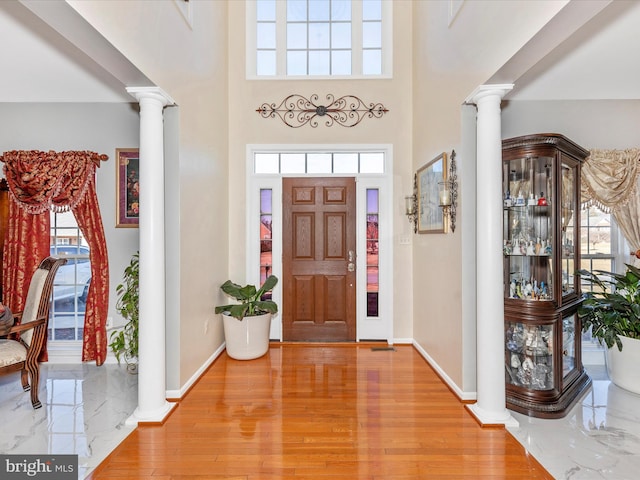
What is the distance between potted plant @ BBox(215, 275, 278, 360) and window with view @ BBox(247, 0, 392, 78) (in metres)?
2.70

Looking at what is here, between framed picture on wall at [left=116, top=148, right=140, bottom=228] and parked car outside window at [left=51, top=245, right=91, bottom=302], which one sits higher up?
framed picture on wall at [left=116, top=148, right=140, bottom=228]

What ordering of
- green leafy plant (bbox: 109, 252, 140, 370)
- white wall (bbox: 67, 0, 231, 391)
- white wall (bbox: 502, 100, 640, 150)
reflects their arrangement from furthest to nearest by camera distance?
white wall (bbox: 502, 100, 640, 150) → green leafy plant (bbox: 109, 252, 140, 370) → white wall (bbox: 67, 0, 231, 391)

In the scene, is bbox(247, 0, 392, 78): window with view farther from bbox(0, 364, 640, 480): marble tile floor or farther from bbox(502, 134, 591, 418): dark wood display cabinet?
bbox(0, 364, 640, 480): marble tile floor

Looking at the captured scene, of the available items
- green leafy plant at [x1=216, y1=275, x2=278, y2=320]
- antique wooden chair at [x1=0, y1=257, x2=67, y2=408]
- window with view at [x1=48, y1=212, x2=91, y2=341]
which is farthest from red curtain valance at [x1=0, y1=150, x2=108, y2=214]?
green leafy plant at [x1=216, y1=275, x2=278, y2=320]

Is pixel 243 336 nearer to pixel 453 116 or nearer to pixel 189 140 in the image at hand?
pixel 189 140

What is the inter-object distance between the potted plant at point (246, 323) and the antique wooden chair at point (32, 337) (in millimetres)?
1472

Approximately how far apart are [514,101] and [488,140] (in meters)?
1.53

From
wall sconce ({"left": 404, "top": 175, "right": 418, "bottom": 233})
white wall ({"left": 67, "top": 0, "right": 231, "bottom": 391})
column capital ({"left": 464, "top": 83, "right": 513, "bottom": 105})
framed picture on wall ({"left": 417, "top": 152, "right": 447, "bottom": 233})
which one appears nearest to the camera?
white wall ({"left": 67, "top": 0, "right": 231, "bottom": 391})

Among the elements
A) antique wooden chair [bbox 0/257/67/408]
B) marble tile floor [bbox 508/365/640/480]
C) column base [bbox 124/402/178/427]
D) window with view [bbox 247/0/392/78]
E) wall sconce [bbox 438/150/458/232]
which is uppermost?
window with view [bbox 247/0/392/78]

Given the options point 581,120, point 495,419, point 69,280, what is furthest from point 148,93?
point 581,120

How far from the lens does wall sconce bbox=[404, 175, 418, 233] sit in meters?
4.29

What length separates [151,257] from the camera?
8.68 ft

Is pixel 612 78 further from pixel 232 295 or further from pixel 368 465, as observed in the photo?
pixel 232 295

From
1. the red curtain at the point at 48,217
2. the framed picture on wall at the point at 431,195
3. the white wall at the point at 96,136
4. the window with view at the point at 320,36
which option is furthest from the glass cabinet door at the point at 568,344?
the red curtain at the point at 48,217
